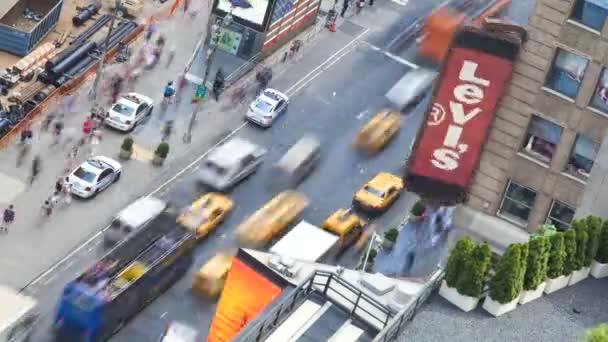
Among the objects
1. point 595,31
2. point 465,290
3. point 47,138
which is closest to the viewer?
point 465,290

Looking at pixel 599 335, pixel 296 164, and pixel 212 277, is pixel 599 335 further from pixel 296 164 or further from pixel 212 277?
pixel 296 164

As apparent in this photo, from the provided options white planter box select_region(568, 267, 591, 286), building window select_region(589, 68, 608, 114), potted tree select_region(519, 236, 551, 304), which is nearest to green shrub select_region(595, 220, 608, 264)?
white planter box select_region(568, 267, 591, 286)

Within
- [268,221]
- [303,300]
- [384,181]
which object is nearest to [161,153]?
[268,221]

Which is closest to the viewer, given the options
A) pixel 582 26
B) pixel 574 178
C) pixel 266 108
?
pixel 582 26

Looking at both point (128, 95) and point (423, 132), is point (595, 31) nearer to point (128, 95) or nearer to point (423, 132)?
point (423, 132)

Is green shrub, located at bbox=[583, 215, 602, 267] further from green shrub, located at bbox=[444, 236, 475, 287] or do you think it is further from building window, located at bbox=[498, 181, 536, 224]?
building window, located at bbox=[498, 181, 536, 224]

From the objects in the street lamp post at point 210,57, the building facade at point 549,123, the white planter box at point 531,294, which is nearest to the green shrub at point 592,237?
the white planter box at point 531,294

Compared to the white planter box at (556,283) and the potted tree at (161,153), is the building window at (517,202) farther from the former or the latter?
the potted tree at (161,153)

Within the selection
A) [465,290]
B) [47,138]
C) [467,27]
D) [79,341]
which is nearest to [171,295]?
[79,341]
